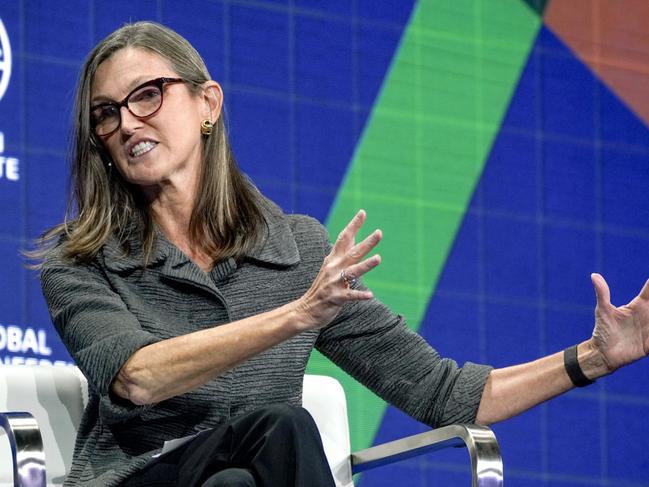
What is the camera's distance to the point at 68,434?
8.43 feet

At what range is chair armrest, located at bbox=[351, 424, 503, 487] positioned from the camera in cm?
229

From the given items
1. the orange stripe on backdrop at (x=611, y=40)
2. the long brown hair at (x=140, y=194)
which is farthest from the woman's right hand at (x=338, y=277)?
the orange stripe on backdrop at (x=611, y=40)

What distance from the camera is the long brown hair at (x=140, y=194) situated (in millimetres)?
2643

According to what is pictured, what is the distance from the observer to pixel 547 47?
4.10 metres

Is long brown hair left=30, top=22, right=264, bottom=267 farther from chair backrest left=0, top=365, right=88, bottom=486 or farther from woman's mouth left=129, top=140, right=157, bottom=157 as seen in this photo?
chair backrest left=0, top=365, right=88, bottom=486

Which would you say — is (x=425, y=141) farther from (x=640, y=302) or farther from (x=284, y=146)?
(x=640, y=302)

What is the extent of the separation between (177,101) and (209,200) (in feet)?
0.60

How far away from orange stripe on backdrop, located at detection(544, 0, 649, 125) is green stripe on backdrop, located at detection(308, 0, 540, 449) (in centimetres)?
10

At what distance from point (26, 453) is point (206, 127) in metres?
0.79

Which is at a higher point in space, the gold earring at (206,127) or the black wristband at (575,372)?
the gold earring at (206,127)

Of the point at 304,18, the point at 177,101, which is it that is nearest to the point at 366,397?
the point at 304,18

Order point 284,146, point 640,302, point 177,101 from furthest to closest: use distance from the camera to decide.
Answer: point 284,146 → point 177,101 → point 640,302

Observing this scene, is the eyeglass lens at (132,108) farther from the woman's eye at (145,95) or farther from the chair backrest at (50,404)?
the chair backrest at (50,404)

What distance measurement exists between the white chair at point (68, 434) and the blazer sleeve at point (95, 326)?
0.27 ft
